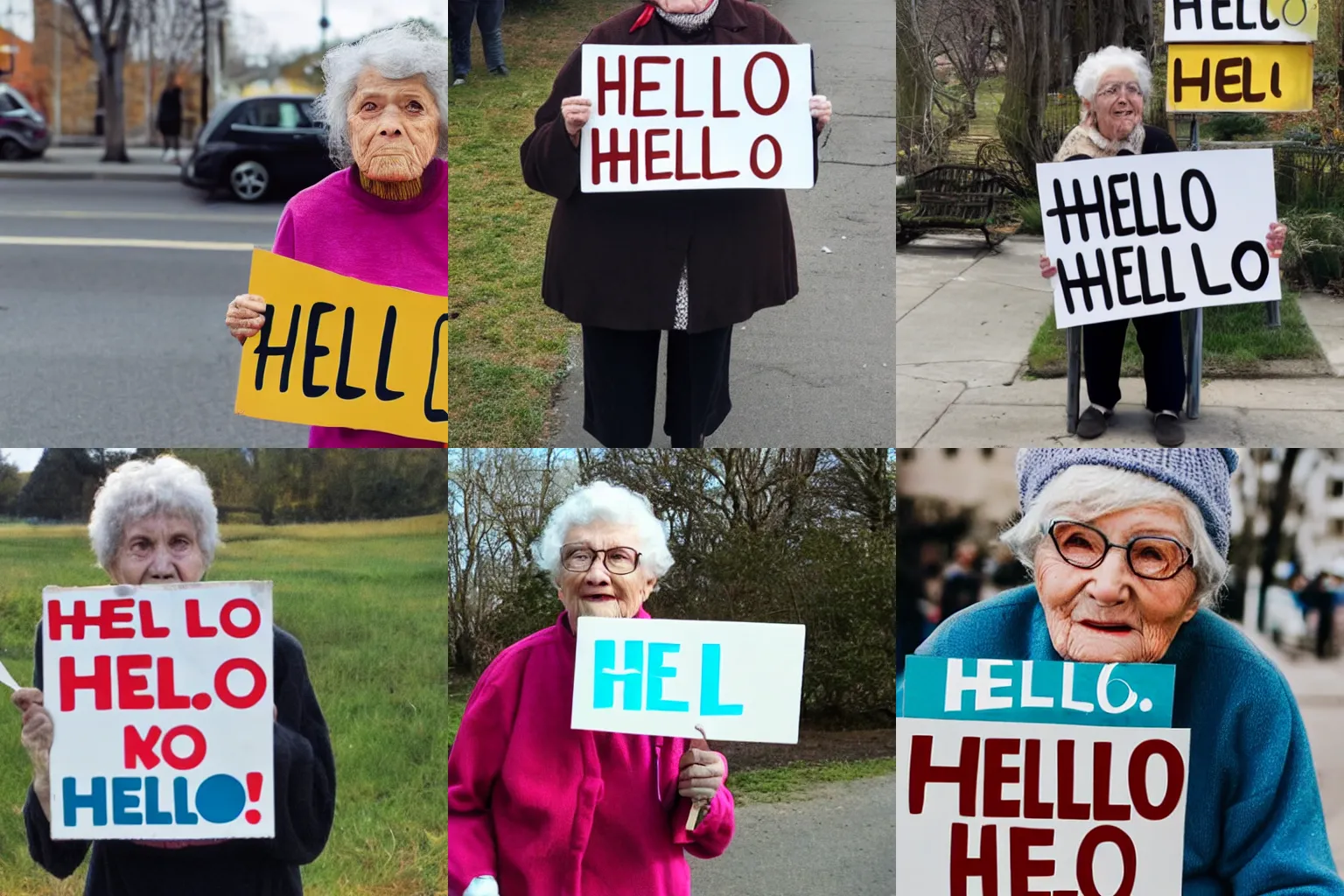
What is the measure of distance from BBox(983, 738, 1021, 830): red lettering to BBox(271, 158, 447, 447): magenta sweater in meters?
1.88

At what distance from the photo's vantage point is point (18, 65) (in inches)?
209

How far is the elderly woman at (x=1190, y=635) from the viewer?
3.56 meters

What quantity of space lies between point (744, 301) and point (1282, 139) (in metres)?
1.75

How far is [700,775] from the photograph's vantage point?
3.52 metres

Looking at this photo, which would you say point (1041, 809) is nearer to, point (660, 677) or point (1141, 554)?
point (1141, 554)

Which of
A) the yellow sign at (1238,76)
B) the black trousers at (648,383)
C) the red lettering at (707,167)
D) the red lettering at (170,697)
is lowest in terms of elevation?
the red lettering at (170,697)

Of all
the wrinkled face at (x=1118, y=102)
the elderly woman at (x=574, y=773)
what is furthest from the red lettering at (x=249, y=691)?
the wrinkled face at (x=1118, y=102)

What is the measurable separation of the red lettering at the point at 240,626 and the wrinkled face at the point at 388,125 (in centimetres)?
114

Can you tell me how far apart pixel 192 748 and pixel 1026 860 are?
2.18m

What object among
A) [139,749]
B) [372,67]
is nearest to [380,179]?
[372,67]

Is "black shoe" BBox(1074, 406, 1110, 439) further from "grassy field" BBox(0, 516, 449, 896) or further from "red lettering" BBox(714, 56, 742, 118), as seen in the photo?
"grassy field" BBox(0, 516, 449, 896)

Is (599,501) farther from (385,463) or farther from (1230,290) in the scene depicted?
(1230,290)

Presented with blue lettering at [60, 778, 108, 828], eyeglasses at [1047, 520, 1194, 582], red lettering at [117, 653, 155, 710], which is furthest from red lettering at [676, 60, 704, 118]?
blue lettering at [60, 778, 108, 828]

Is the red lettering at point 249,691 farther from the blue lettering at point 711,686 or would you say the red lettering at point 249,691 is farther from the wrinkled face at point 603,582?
the blue lettering at point 711,686
